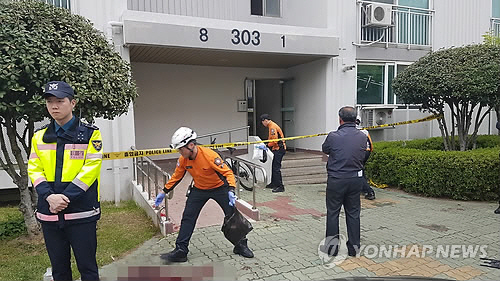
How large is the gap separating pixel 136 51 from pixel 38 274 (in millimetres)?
5880

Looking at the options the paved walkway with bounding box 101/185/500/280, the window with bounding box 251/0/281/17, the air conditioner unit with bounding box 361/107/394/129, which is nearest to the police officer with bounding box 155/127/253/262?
the paved walkway with bounding box 101/185/500/280

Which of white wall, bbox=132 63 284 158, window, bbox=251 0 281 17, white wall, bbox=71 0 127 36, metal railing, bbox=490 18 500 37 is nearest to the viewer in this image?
white wall, bbox=71 0 127 36

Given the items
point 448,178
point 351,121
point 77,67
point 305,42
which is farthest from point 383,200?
point 77,67

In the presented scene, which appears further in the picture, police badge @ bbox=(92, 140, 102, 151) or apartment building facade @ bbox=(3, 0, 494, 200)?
apartment building facade @ bbox=(3, 0, 494, 200)

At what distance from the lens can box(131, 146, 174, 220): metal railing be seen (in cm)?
613

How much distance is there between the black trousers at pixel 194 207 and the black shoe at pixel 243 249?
1.43 ft

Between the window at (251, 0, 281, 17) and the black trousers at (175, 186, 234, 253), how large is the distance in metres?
8.16

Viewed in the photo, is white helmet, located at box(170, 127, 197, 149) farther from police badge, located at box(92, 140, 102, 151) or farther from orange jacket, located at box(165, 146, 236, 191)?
police badge, located at box(92, 140, 102, 151)

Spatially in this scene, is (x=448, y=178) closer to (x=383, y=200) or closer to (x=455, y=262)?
(x=383, y=200)

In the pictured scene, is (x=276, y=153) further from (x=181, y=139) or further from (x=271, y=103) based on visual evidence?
(x=271, y=103)

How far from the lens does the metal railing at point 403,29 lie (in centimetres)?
1088

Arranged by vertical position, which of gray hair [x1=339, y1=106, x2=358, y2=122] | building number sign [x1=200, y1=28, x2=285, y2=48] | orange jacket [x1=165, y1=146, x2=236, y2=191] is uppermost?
building number sign [x1=200, y1=28, x2=285, y2=48]

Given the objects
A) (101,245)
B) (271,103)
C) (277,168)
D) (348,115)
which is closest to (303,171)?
(277,168)

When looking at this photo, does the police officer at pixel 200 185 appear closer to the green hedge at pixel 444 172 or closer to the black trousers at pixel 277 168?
the black trousers at pixel 277 168
